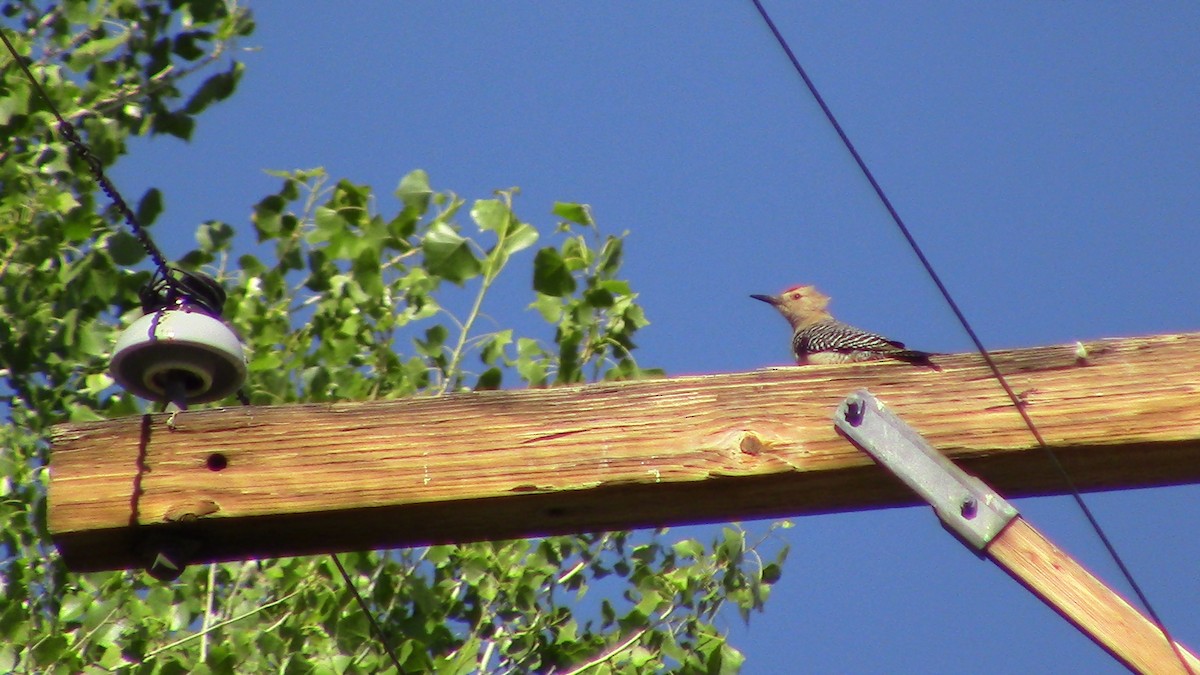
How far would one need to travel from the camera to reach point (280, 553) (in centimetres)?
296

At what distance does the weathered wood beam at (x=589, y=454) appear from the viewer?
9.23 feet

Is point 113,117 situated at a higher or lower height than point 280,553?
higher

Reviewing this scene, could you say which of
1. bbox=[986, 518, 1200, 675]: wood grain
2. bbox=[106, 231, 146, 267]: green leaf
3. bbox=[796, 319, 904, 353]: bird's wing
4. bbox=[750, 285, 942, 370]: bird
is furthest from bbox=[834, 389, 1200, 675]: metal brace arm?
bbox=[106, 231, 146, 267]: green leaf

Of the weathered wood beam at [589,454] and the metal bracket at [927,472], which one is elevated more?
the weathered wood beam at [589,454]

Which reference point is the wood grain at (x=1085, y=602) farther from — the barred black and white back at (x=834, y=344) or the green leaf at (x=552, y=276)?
the barred black and white back at (x=834, y=344)

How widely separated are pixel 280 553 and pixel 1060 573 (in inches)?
57.6

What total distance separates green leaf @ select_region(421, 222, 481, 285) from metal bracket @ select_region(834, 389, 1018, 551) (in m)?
2.09

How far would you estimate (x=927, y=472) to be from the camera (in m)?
2.73

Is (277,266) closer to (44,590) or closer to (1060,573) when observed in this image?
(44,590)

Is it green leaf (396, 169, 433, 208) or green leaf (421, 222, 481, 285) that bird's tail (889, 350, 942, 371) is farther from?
green leaf (396, 169, 433, 208)

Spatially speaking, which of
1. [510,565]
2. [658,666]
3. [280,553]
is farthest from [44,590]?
[280,553]

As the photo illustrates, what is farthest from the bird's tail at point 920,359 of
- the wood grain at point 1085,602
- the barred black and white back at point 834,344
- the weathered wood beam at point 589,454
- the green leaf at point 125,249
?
the green leaf at point 125,249

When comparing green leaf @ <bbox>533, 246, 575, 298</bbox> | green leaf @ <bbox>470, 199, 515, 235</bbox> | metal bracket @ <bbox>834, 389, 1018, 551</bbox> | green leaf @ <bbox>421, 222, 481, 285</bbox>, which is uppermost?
green leaf @ <bbox>470, 199, 515, 235</bbox>

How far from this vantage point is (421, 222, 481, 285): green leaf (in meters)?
4.70
